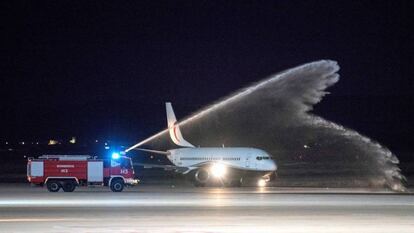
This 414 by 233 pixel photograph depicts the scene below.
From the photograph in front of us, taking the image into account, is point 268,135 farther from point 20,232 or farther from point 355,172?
point 20,232

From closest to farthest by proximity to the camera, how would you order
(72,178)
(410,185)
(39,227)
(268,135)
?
(39,227) → (72,178) → (410,185) → (268,135)

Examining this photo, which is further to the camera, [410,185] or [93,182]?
[410,185]

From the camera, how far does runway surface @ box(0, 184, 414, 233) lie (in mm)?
27953

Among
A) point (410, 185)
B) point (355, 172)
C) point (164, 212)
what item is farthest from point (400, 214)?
point (355, 172)

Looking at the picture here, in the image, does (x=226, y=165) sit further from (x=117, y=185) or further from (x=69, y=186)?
(x=69, y=186)

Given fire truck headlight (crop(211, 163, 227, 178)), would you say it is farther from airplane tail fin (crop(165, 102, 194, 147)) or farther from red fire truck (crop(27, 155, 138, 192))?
red fire truck (crop(27, 155, 138, 192))

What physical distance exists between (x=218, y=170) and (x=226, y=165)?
90cm

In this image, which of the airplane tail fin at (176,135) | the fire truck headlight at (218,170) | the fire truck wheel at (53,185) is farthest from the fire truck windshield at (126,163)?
the airplane tail fin at (176,135)

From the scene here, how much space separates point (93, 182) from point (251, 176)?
17.4 meters

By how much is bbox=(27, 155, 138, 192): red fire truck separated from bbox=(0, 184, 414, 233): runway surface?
5.80 metres

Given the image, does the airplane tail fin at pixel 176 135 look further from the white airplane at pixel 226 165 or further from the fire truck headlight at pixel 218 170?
the fire truck headlight at pixel 218 170

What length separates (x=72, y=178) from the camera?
53.2 m

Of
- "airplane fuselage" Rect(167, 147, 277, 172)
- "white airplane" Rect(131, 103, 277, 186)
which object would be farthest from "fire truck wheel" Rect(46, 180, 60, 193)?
"airplane fuselage" Rect(167, 147, 277, 172)

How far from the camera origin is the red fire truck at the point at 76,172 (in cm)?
5316
